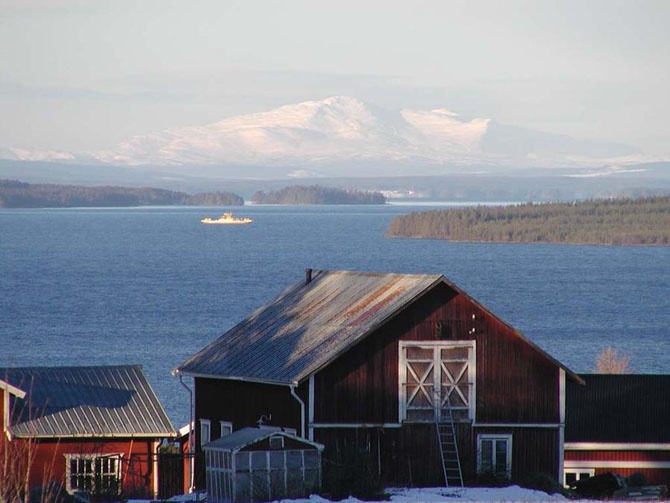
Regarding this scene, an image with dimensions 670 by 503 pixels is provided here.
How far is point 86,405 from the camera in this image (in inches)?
1169

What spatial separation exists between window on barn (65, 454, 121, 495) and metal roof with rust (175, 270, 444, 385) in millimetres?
2358

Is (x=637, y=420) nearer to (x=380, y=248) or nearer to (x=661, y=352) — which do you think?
(x=661, y=352)

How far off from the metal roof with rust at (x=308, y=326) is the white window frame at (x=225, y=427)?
93 centimetres

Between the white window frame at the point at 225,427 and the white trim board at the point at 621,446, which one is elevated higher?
the white window frame at the point at 225,427

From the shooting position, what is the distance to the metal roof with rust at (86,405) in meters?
28.5

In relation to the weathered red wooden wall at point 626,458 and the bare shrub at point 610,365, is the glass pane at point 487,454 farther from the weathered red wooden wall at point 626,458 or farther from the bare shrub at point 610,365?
the bare shrub at point 610,365

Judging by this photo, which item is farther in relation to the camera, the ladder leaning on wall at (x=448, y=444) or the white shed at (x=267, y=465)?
the ladder leaning on wall at (x=448, y=444)

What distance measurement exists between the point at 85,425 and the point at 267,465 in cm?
599

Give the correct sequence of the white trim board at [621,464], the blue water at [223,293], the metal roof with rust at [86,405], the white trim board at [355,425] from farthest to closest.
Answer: the blue water at [223,293] < the white trim board at [621,464] < the metal roof with rust at [86,405] < the white trim board at [355,425]

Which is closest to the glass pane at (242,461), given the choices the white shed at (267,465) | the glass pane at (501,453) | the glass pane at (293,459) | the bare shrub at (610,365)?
the white shed at (267,465)

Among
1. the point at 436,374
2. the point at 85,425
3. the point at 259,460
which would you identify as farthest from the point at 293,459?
the point at 85,425

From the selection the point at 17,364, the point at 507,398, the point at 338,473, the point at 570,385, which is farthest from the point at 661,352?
the point at 338,473

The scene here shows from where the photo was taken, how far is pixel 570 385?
114ft

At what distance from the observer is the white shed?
23875mm
